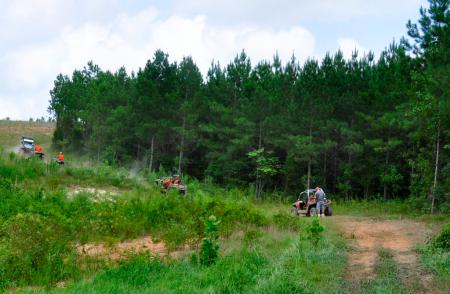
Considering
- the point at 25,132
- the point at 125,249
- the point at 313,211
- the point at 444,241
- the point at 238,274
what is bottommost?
the point at 313,211

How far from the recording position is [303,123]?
39.3 m

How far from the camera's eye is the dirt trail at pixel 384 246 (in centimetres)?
994

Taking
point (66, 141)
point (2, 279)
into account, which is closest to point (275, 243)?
point (2, 279)

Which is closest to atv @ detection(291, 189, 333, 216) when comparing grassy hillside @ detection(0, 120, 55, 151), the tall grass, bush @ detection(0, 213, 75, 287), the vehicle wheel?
the vehicle wheel

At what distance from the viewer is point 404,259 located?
1176 cm

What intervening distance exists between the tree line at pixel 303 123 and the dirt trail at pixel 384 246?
859 cm

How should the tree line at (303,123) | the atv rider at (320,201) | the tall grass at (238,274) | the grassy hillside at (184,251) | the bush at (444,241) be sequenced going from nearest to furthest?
the tall grass at (238,274) < the grassy hillside at (184,251) < the bush at (444,241) < the atv rider at (320,201) < the tree line at (303,123)

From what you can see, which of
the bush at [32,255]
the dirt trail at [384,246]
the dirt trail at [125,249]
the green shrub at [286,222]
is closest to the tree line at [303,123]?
the dirt trail at [384,246]

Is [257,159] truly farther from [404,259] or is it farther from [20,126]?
[20,126]

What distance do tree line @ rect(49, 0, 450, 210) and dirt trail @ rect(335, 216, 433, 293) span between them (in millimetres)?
8593

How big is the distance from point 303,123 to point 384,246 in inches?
1012

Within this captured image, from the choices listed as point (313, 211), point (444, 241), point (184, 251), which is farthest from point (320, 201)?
point (184, 251)

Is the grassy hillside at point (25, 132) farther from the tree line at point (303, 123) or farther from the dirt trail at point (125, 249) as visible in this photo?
the dirt trail at point (125, 249)

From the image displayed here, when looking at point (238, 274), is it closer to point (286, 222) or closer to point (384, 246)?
point (384, 246)
